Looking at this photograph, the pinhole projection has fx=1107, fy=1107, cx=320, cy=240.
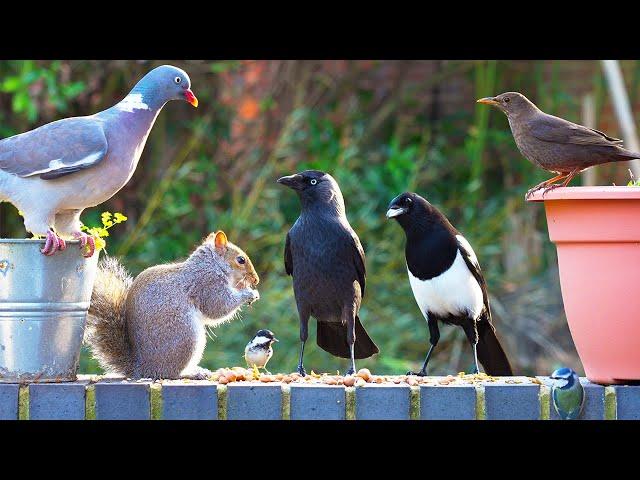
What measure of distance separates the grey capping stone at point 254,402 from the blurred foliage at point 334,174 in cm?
267

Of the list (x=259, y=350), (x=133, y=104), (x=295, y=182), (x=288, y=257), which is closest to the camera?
(x=133, y=104)

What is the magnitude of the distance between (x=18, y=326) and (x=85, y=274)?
0.99 ft

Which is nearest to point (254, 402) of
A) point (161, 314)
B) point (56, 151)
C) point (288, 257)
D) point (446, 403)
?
point (161, 314)

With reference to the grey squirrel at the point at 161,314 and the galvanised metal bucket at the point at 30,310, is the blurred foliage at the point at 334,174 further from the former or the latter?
the galvanised metal bucket at the point at 30,310

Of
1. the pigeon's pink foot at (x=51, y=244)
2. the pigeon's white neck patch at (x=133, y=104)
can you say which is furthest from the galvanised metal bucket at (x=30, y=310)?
the pigeon's white neck patch at (x=133, y=104)

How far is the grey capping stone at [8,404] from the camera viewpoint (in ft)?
12.6

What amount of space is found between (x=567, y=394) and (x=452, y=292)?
73 centimetres

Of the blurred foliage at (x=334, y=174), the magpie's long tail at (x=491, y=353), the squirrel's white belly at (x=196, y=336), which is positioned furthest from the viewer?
the blurred foliage at (x=334, y=174)

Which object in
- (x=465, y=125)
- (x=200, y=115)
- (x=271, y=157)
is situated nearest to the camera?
(x=271, y=157)

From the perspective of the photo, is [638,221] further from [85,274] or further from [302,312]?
[85,274]

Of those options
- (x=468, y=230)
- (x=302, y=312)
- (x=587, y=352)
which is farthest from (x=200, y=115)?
(x=587, y=352)

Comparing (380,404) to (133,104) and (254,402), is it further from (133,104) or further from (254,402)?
(133,104)

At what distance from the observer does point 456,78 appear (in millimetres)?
8930

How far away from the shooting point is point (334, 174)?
7.16 metres
